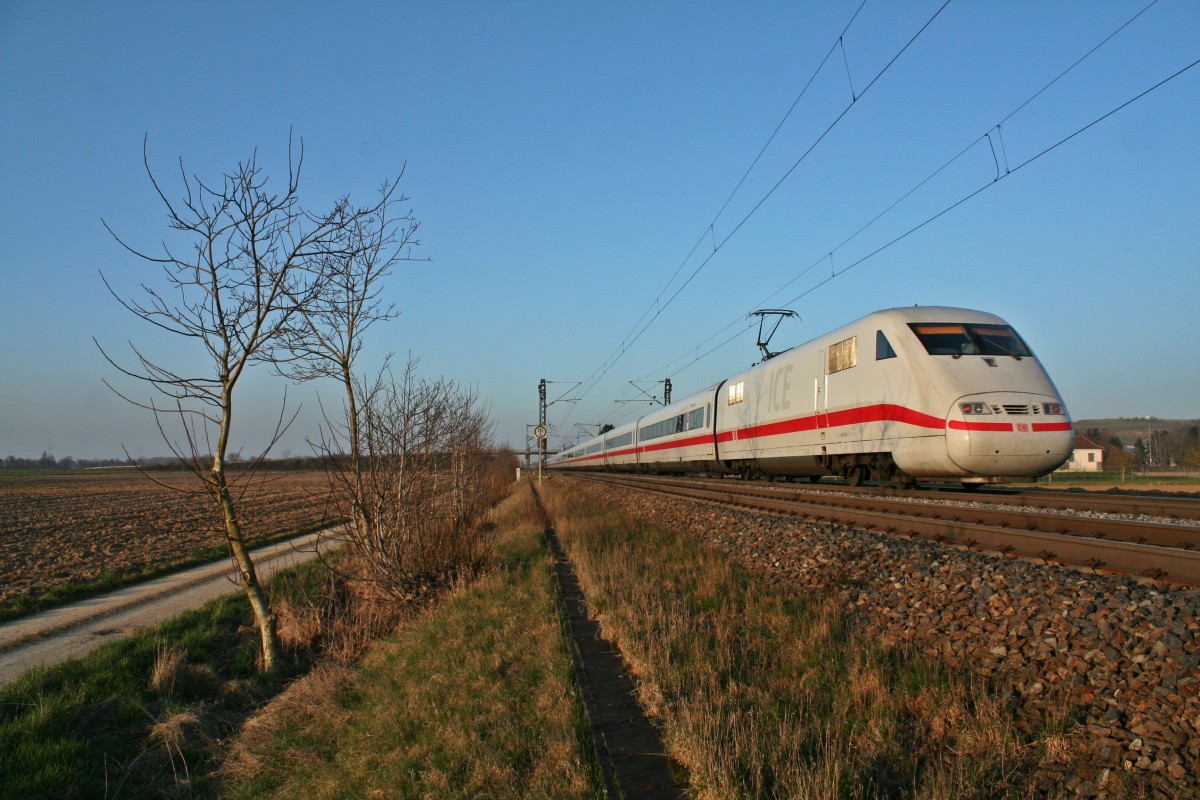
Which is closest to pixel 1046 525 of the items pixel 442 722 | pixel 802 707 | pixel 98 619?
pixel 802 707

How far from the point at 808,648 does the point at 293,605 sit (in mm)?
8193

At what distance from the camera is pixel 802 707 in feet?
15.4

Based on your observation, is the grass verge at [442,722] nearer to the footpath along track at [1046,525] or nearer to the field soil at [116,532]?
the field soil at [116,532]

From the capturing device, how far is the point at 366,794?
192 inches

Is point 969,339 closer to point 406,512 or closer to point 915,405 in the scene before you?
point 915,405

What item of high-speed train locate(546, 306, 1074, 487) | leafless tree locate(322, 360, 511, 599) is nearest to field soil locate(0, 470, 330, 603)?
leafless tree locate(322, 360, 511, 599)

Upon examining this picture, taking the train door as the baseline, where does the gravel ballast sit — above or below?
below

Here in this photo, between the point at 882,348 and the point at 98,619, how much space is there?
556 inches

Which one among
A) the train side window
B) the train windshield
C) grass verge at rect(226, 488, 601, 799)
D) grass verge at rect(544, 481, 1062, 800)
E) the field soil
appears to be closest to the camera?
grass verge at rect(544, 481, 1062, 800)

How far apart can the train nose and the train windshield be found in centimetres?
107

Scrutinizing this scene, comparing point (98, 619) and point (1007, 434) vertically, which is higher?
point (1007, 434)

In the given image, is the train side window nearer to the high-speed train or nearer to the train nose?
the high-speed train

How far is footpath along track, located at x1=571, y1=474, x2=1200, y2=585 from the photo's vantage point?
5434 mm

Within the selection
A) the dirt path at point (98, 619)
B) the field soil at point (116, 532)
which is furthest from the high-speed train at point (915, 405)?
the dirt path at point (98, 619)
